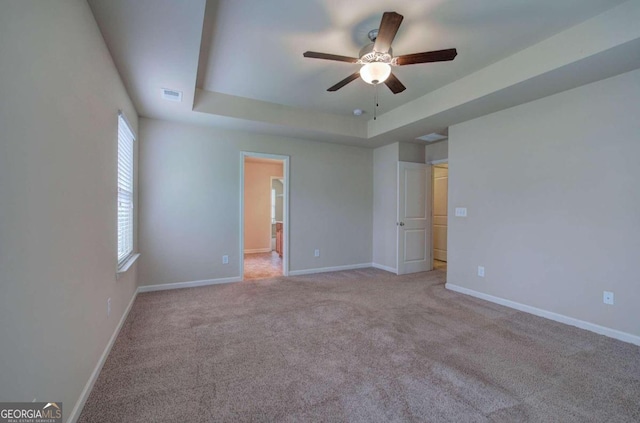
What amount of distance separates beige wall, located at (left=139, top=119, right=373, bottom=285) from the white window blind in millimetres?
577

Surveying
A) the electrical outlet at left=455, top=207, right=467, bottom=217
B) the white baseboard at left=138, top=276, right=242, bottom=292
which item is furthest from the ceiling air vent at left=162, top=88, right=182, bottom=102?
the electrical outlet at left=455, top=207, right=467, bottom=217

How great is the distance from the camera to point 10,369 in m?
1.04

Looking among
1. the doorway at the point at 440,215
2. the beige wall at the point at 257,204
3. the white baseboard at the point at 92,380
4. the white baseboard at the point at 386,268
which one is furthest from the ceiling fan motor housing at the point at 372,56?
the beige wall at the point at 257,204

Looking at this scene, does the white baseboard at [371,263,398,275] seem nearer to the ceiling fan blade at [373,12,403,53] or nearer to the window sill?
the ceiling fan blade at [373,12,403,53]

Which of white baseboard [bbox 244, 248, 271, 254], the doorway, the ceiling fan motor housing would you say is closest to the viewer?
the ceiling fan motor housing

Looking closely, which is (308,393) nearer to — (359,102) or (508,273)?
(508,273)

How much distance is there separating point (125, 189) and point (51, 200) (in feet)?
6.45

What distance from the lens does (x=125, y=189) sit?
3.13 meters

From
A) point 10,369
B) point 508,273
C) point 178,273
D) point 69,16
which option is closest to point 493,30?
point 508,273

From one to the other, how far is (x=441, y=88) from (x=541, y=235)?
2.10m

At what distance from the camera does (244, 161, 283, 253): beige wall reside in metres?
7.64

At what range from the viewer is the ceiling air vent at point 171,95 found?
313cm

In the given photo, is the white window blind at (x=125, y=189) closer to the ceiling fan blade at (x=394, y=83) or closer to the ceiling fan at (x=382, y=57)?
the ceiling fan at (x=382, y=57)

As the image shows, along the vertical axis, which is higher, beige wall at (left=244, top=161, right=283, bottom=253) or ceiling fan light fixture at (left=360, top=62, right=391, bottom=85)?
ceiling fan light fixture at (left=360, top=62, right=391, bottom=85)
